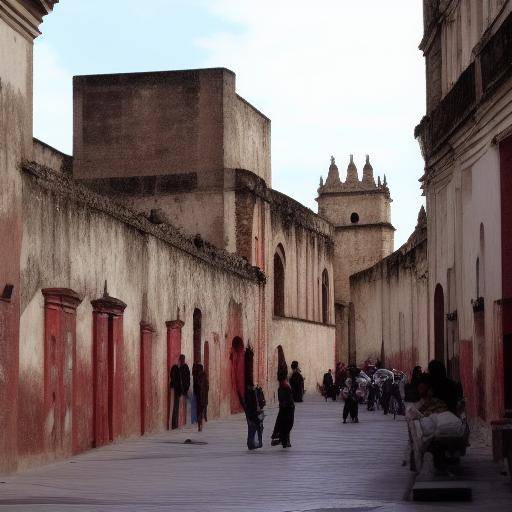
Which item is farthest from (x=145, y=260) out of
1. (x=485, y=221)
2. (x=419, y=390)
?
(x=419, y=390)

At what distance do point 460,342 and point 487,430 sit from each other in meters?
3.09

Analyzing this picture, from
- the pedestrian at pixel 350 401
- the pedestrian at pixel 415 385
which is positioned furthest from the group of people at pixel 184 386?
the pedestrian at pixel 415 385

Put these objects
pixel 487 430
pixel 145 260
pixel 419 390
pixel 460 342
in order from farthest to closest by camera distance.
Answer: pixel 145 260 → pixel 460 342 → pixel 487 430 → pixel 419 390

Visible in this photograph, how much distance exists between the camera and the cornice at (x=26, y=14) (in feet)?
55.0

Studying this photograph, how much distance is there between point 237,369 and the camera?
1458 inches

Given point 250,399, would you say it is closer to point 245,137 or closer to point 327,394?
point 245,137

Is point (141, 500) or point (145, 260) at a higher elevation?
point (145, 260)

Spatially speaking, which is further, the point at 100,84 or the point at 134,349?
the point at 100,84

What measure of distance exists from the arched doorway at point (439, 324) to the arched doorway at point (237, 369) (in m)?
9.38

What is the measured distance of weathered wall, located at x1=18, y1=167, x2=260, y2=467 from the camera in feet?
58.5

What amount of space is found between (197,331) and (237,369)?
19.8 feet

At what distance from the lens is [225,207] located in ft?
135

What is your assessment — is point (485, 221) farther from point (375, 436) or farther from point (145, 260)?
point (145, 260)

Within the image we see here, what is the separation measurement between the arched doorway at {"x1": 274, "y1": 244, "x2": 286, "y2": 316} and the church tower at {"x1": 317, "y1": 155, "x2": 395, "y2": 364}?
1026 inches
